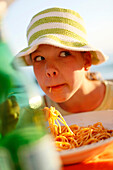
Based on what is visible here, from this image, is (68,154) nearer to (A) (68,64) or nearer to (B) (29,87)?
(B) (29,87)

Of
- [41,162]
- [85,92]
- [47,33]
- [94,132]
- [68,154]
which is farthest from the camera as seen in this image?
[85,92]

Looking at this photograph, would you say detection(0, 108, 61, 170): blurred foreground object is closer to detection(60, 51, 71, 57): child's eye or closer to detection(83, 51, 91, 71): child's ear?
detection(60, 51, 71, 57): child's eye

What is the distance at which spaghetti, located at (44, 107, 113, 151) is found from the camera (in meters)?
0.60

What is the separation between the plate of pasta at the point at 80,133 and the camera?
44cm

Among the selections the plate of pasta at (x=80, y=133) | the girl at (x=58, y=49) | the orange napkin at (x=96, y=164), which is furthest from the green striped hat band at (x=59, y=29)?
the orange napkin at (x=96, y=164)

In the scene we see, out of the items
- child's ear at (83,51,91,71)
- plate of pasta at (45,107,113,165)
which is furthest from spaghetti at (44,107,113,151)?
child's ear at (83,51,91,71)

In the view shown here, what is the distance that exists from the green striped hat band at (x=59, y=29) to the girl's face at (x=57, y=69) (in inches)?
1.8

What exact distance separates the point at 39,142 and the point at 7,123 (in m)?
0.05

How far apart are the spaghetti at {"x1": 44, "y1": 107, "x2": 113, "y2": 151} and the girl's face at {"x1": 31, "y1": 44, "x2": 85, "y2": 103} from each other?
0.43 feet

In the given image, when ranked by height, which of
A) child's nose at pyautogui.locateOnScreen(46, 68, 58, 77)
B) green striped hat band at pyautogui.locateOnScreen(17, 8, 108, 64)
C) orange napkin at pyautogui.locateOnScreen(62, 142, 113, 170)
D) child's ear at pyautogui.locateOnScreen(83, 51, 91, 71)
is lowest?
orange napkin at pyautogui.locateOnScreen(62, 142, 113, 170)

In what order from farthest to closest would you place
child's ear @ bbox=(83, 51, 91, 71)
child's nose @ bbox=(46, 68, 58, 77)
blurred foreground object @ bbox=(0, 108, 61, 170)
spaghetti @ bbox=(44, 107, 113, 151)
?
child's ear @ bbox=(83, 51, 91, 71)
child's nose @ bbox=(46, 68, 58, 77)
spaghetti @ bbox=(44, 107, 113, 151)
blurred foreground object @ bbox=(0, 108, 61, 170)

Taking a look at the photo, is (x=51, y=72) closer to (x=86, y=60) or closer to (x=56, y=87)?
(x=56, y=87)

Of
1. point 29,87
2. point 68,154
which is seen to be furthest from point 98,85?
point 29,87

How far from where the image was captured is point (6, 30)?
0.29 m
